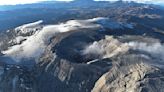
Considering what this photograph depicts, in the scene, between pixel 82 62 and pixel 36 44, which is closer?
pixel 82 62

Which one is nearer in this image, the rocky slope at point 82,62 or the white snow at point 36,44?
the rocky slope at point 82,62

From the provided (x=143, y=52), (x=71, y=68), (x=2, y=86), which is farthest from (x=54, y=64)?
(x=143, y=52)

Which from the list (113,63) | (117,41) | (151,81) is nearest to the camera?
(151,81)

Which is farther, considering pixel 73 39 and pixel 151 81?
pixel 73 39

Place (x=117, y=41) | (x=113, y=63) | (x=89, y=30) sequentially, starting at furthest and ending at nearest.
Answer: (x=89, y=30)
(x=117, y=41)
(x=113, y=63)

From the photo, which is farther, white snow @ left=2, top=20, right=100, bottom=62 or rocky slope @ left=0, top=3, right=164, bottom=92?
white snow @ left=2, top=20, right=100, bottom=62

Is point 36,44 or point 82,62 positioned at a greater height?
point 82,62

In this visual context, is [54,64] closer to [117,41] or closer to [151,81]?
[117,41]

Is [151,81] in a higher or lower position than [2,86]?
higher

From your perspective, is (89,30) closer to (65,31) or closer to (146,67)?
(65,31)
